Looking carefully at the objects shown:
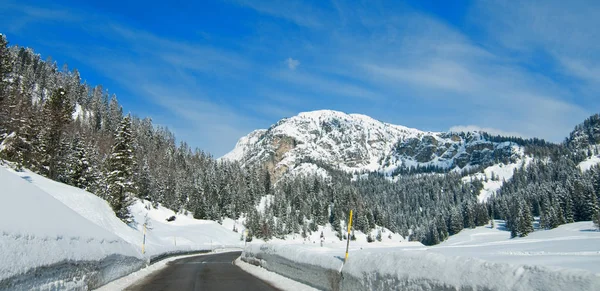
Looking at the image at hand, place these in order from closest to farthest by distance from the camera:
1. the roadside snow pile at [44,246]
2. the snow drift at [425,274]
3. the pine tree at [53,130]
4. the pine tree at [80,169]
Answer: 1. the snow drift at [425,274]
2. the roadside snow pile at [44,246]
3. the pine tree at [53,130]
4. the pine tree at [80,169]

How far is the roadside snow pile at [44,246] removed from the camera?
25.2 ft

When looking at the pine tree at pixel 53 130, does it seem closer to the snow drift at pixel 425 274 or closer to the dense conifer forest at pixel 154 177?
the dense conifer forest at pixel 154 177

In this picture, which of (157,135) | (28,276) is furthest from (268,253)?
(157,135)

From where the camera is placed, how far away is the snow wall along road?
17.8 feet

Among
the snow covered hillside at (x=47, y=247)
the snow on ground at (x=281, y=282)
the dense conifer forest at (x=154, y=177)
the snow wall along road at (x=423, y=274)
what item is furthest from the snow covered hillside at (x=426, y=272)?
the dense conifer forest at (x=154, y=177)

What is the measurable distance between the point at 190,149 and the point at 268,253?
18459 cm

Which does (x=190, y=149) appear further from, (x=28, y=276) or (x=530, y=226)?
(x=28, y=276)

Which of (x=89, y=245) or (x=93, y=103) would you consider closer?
(x=89, y=245)

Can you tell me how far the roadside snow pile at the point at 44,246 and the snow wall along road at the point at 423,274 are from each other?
690cm

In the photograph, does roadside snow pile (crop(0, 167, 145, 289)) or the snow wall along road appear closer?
the snow wall along road

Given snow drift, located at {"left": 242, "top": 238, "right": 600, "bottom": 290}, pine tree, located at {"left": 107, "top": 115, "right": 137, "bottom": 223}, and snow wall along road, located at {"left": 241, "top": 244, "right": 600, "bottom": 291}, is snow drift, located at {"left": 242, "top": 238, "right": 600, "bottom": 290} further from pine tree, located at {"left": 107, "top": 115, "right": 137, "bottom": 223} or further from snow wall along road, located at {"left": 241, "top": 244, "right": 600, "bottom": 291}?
pine tree, located at {"left": 107, "top": 115, "right": 137, "bottom": 223}

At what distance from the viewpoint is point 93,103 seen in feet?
502

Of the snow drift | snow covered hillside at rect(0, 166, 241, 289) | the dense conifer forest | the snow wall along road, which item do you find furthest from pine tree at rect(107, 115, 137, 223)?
the snow drift

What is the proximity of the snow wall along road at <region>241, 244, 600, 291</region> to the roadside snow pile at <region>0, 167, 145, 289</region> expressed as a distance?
6.90 metres
